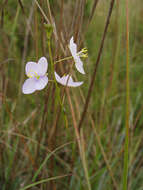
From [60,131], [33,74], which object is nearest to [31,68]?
[33,74]

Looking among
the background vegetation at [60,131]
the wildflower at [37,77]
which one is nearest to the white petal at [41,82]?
the wildflower at [37,77]

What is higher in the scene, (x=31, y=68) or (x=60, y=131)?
(x=31, y=68)

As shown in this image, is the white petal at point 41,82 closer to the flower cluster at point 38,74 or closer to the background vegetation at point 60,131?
the flower cluster at point 38,74

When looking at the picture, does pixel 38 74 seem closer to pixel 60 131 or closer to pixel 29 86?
pixel 29 86

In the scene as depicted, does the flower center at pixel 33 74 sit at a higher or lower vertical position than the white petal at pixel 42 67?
lower

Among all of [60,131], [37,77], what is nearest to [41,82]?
[37,77]

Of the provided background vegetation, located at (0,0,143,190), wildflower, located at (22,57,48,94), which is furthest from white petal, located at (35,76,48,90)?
background vegetation, located at (0,0,143,190)

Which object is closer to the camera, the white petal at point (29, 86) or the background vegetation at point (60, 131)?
the white petal at point (29, 86)

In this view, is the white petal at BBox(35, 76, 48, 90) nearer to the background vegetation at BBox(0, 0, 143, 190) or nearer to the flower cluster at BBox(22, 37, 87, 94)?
the flower cluster at BBox(22, 37, 87, 94)

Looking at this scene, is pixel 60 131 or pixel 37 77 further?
pixel 60 131
